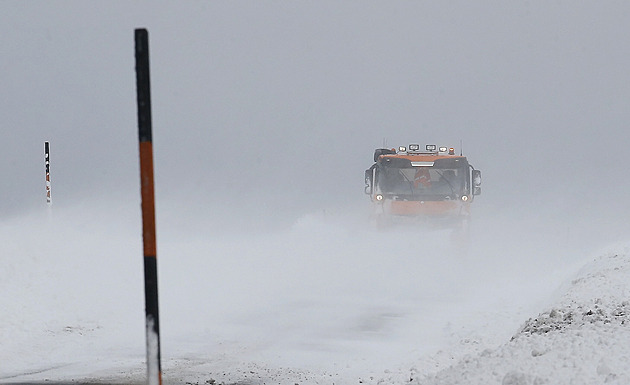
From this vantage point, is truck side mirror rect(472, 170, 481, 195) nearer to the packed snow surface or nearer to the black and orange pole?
the packed snow surface

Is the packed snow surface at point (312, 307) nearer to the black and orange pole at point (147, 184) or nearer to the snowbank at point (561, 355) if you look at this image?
the snowbank at point (561, 355)

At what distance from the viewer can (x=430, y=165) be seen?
18.4 meters

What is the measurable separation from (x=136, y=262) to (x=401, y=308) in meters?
5.04

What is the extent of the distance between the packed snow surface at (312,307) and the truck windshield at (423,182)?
915 millimetres

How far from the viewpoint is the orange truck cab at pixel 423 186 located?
18000mm

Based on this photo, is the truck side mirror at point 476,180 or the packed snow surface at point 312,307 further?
the truck side mirror at point 476,180

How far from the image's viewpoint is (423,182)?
18.3 meters

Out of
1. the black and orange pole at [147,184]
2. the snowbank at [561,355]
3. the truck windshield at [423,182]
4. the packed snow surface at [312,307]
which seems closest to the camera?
the black and orange pole at [147,184]

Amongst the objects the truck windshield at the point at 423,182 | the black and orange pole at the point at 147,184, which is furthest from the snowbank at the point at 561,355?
the truck windshield at the point at 423,182

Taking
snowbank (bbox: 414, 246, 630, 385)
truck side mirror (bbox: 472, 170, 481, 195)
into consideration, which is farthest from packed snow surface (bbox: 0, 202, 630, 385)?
truck side mirror (bbox: 472, 170, 481, 195)

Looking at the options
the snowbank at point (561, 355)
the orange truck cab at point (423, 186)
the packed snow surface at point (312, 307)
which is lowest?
the packed snow surface at point (312, 307)

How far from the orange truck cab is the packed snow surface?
0.56 metres

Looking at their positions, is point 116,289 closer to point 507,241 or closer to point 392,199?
point 392,199

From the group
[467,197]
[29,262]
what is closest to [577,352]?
[29,262]
